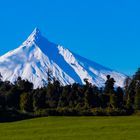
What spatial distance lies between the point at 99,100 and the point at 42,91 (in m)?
10.9

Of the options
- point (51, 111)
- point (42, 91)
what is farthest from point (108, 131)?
point (42, 91)

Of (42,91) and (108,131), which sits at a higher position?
(42,91)

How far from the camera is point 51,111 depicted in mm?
68438

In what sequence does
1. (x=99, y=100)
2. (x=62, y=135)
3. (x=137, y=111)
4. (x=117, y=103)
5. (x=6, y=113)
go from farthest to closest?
(x=99, y=100) < (x=117, y=103) < (x=137, y=111) < (x=6, y=113) < (x=62, y=135)

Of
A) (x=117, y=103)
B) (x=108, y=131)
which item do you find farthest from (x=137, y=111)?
(x=108, y=131)

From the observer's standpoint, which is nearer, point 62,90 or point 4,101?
point 4,101

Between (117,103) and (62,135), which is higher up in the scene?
(117,103)

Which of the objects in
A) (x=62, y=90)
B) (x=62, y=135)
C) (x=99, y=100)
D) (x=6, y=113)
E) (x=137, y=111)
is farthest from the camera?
(x=62, y=90)

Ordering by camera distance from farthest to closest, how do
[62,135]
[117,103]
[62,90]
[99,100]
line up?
[62,90]
[99,100]
[117,103]
[62,135]

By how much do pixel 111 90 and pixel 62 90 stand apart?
992cm

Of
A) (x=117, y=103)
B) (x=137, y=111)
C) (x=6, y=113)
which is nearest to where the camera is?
(x=6, y=113)

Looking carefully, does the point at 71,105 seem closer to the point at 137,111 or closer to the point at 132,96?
the point at 132,96

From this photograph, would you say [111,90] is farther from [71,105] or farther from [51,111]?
[51,111]

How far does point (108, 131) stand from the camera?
3616 cm
